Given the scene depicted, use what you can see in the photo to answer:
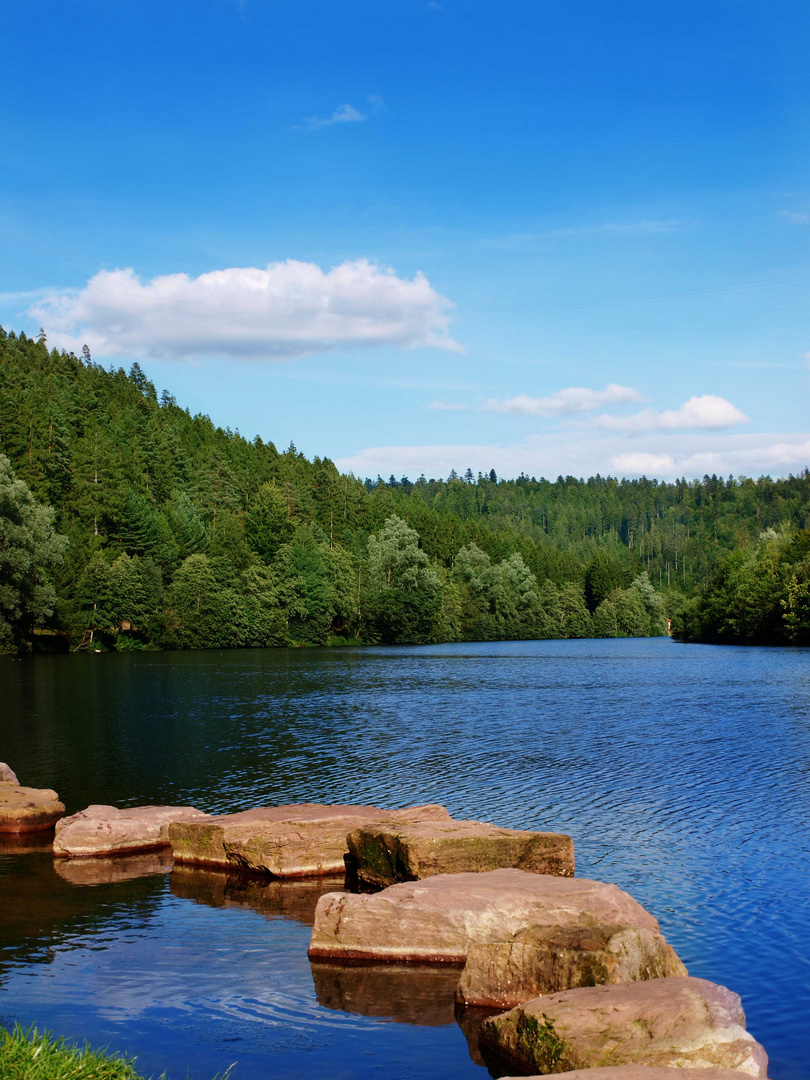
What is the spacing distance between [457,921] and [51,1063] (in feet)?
20.3

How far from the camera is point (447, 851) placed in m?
15.8

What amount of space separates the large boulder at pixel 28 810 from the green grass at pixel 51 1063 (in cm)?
1386

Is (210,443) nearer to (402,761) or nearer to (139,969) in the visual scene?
(402,761)

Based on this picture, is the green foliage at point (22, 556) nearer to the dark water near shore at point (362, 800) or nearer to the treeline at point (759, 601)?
the dark water near shore at point (362, 800)

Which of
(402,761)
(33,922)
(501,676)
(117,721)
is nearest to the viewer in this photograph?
(33,922)

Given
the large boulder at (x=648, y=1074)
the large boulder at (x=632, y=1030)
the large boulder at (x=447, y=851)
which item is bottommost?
the large boulder at (x=447, y=851)

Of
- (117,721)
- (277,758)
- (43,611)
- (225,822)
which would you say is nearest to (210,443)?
(43,611)

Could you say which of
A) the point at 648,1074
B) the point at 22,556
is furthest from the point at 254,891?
the point at 22,556

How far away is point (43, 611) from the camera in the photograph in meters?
83.2

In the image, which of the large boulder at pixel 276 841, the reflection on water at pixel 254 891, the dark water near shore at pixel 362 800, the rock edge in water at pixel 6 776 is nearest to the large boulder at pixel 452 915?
the dark water near shore at pixel 362 800

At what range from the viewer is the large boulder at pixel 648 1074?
8039mm

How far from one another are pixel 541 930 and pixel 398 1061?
243cm

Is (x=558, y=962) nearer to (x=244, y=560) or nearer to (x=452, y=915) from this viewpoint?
(x=452, y=915)

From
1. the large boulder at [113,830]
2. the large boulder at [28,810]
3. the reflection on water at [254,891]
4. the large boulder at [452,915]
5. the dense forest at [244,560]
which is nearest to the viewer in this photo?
the large boulder at [452,915]
